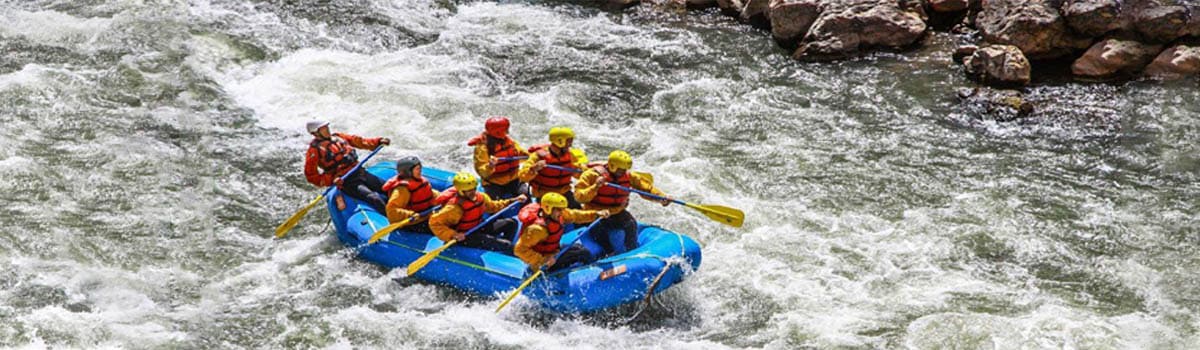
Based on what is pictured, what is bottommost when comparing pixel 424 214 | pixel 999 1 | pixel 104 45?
pixel 104 45

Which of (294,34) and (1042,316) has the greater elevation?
(1042,316)

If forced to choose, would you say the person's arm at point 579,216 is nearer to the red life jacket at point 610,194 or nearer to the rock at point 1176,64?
the red life jacket at point 610,194

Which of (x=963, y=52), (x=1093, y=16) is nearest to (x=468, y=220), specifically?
(x=963, y=52)

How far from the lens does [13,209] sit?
10.0 metres

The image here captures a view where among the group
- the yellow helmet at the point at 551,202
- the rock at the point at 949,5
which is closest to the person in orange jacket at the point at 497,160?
the yellow helmet at the point at 551,202

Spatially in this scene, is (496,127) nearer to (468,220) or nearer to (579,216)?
(468,220)

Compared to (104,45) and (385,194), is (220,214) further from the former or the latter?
(104,45)

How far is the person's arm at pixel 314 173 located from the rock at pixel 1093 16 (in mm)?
8146

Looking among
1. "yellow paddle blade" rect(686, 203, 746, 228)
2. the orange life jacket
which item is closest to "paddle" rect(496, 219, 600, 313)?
"yellow paddle blade" rect(686, 203, 746, 228)

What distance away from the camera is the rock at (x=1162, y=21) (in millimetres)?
11969

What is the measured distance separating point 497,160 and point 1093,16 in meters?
7.01

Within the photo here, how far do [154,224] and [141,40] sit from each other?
16.9 feet

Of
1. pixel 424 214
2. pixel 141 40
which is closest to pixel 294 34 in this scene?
pixel 141 40

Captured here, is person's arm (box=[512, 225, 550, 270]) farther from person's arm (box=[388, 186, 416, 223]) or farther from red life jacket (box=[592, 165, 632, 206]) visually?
person's arm (box=[388, 186, 416, 223])
